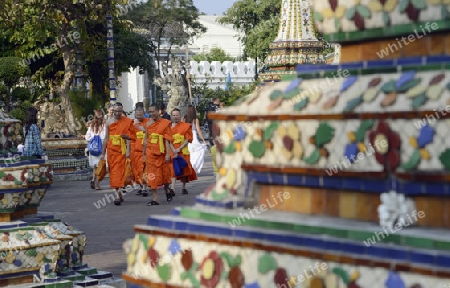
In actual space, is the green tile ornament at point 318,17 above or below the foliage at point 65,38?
below

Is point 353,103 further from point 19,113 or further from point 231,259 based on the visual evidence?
point 19,113

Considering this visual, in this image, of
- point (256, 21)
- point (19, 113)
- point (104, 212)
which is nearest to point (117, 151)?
point (104, 212)

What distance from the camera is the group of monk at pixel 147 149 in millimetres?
15845

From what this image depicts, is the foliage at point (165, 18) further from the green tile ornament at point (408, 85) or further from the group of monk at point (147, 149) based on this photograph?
the green tile ornament at point (408, 85)

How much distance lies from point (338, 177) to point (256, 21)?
57305 millimetres

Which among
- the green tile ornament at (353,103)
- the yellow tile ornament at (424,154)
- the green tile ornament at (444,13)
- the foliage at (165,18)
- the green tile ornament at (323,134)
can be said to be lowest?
the yellow tile ornament at (424,154)

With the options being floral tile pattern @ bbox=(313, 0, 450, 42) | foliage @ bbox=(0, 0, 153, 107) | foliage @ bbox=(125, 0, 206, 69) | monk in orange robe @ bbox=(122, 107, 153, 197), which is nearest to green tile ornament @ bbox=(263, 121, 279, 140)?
floral tile pattern @ bbox=(313, 0, 450, 42)

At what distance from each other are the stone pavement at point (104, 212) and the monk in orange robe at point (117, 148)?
37cm

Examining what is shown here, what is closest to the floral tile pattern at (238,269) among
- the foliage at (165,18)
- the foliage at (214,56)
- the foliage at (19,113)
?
the foliage at (19,113)

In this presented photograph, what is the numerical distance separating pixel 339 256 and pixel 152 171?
1233 centimetres

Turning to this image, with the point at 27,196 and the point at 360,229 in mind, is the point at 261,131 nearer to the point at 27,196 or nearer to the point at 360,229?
the point at 360,229

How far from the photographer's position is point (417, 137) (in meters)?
3.63

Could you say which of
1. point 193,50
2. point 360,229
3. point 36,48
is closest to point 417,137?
point 360,229

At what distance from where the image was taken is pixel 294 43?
20.8 m
